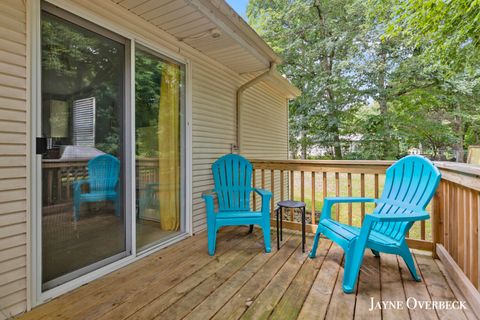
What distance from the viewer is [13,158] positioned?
1608 mm

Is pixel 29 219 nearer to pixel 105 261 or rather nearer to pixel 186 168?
pixel 105 261

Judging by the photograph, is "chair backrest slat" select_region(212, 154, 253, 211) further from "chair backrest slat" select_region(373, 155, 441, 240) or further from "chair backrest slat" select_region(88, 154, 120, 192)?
"chair backrest slat" select_region(373, 155, 441, 240)

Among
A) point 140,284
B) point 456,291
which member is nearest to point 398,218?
point 456,291

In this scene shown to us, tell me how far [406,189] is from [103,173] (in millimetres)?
2764

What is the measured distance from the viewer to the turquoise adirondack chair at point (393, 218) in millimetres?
1856

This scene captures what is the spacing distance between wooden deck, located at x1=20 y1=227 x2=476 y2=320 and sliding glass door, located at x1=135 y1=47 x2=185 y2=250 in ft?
1.29

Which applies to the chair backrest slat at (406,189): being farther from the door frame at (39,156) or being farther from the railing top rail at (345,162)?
the door frame at (39,156)

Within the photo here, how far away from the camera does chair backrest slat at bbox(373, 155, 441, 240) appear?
76.7 inches

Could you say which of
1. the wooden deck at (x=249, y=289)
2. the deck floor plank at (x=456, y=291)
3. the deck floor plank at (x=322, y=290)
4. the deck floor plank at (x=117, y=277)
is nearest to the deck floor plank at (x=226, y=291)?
the wooden deck at (x=249, y=289)

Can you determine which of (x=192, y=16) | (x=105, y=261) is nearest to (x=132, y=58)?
Result: (x=192, y=16)

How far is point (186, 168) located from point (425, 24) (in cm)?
466

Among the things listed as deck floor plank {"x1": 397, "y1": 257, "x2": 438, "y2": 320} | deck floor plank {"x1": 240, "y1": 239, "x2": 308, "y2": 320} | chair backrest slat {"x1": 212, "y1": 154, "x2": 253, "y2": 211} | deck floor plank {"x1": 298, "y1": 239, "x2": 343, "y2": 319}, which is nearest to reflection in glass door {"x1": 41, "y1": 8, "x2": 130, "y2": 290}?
chair backrest slat {"x1": 212, "y1": 154, "x2": 253, "y2": 211}

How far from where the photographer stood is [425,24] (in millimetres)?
4066

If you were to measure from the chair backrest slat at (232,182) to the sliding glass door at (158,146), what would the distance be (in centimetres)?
48
